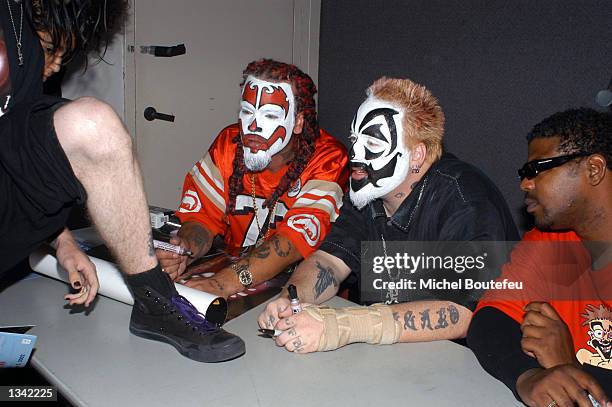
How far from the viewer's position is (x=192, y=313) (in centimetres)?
146

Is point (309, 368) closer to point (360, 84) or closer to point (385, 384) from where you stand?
point (385, 384)

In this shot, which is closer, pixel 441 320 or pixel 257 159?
pixel 441 320

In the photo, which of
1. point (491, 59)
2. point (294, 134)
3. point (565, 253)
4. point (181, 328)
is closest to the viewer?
point (181, 328)

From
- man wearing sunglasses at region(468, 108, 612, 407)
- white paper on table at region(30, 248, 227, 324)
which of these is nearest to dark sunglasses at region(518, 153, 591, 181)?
man wearing sunglasses at region(468, 108, 612, 407)

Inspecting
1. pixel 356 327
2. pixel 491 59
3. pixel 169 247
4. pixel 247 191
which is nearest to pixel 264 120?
pixel 247 191

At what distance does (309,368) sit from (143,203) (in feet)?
1.77

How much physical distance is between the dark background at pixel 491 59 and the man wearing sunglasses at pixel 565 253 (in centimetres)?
125

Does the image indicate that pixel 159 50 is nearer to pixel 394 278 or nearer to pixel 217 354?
pixel 394 278

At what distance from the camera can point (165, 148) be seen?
3.39 meters

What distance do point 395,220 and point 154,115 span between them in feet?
6.07

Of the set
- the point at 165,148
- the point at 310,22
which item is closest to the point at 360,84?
the point at 310,22

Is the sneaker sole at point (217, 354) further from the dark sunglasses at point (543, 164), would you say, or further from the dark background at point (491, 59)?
the dark background at point (491, 59)

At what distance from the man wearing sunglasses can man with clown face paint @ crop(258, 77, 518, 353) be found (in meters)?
0.10

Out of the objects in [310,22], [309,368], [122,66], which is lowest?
[309,368]
